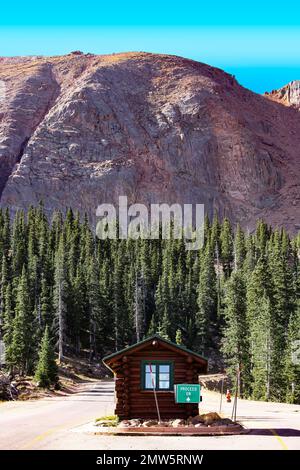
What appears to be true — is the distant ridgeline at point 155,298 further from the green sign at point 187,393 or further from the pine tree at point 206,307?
the green sign at point 187,393

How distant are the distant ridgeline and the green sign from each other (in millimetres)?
Answer: 31341

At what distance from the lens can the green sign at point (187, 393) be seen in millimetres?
31875

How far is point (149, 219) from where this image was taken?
192875 mm

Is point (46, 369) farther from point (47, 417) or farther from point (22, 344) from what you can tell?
point (47, 417)

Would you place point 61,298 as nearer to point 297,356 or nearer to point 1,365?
point 1,365

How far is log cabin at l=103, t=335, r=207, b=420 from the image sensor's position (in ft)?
106

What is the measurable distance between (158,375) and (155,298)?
7513 cm

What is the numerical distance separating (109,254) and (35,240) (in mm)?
13037

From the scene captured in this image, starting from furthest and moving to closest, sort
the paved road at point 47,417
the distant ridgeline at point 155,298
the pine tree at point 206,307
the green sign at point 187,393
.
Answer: the pine tree at point 206,307 → the distant ridgeline at point 155,298 → the green sign at point 187,393 → the paved road at point 47,417

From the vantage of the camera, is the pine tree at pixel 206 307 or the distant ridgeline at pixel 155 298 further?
the pine tree at pixel 206 307

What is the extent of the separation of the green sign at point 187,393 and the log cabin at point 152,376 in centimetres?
61

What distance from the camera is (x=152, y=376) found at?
32.5 meters

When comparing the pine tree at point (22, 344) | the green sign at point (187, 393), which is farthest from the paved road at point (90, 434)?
the pine tree at point (22, 344)
